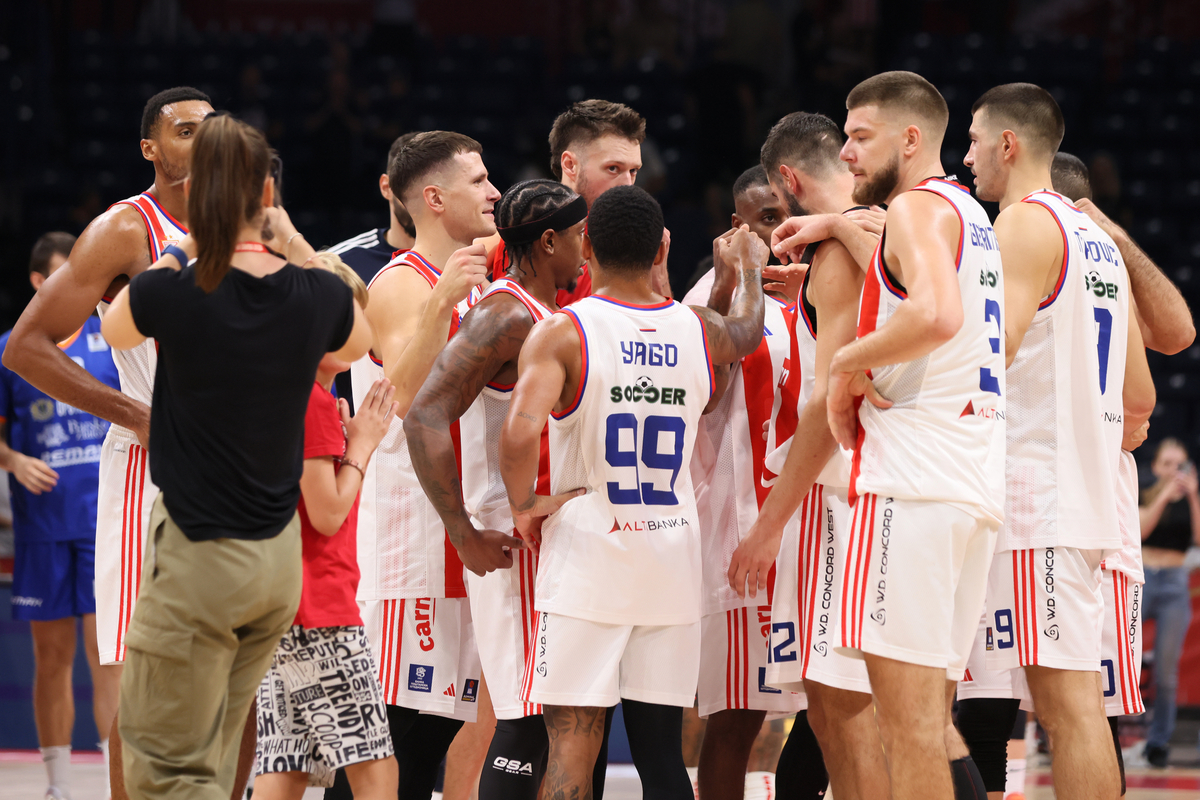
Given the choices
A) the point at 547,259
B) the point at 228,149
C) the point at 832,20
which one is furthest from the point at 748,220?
the point at 832,20

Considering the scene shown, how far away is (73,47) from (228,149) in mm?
13541

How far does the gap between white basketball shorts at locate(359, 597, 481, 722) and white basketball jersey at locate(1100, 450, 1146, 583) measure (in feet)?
7.53

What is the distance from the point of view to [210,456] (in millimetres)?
3145

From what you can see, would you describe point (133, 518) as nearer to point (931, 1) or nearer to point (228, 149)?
point (228, 149)

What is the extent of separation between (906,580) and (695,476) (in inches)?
45.3

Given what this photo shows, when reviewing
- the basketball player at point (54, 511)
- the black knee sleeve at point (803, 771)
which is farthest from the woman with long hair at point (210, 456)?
the basketball player at point (54, 511)

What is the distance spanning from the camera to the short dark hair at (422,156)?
4.96 meters

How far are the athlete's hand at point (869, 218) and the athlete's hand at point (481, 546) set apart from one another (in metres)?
1.55

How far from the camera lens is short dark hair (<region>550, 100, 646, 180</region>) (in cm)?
506

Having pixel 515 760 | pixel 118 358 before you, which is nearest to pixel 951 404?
pixel 515 760

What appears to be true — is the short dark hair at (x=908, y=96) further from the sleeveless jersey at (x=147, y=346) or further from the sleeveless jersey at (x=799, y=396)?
the sleeveless jersey at (x=147, y=346)

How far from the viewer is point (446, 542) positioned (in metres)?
4.52

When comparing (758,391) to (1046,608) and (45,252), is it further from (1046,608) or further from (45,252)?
Result: (45,252)

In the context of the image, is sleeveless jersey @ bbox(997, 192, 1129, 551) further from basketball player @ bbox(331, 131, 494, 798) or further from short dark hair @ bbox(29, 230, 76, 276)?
short dark hair @ bbox(29, 230, 76, 276)
